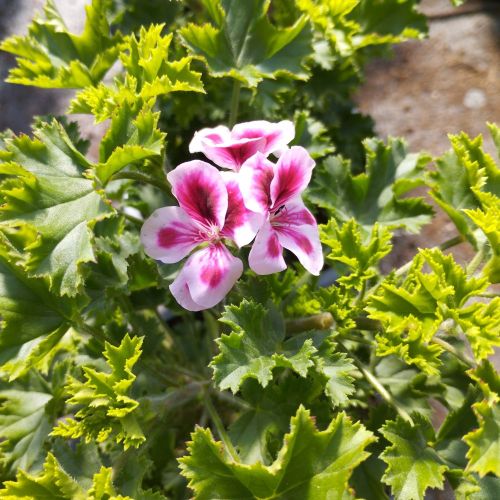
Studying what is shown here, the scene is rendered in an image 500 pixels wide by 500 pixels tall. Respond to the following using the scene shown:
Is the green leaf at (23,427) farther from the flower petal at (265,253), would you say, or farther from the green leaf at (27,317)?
the flower petal at (265,253)

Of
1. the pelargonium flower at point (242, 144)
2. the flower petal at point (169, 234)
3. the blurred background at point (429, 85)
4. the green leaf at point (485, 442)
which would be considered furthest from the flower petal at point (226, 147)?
the blurred background at point (429, 85)

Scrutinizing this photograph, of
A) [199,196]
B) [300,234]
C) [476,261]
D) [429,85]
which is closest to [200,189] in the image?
[199,196]

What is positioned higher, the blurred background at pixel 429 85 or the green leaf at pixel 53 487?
the green leaf at pixel 53 487

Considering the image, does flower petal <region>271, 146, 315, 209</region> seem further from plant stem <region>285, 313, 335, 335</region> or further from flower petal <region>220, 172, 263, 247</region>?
plant stem <region>285, 313, 335, 335</region>

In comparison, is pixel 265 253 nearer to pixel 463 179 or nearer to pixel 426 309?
pixel 426 309

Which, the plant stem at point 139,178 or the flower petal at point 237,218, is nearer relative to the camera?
the flower petal at point 237,218

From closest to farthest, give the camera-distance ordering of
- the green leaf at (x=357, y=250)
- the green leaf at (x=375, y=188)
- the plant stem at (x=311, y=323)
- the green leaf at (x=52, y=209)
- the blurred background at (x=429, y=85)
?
the green leaf at (x=52, y=209), the green leaf at (x=357, y=250), the plant stem at (x=311, y=323), the green leaf at (x=375, y=188), the blurred background at (x=429, y=85)

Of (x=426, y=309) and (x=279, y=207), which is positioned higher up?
(x=279, y=207)
